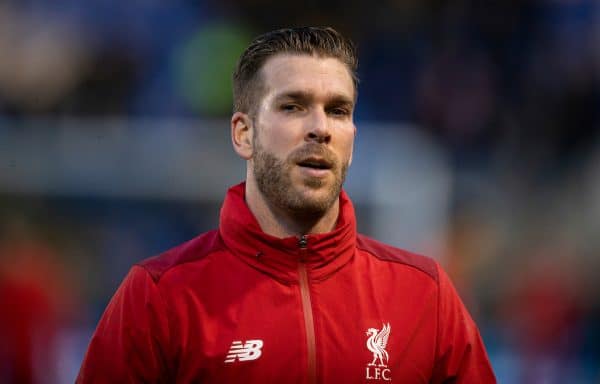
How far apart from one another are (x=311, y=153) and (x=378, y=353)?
1.63ft

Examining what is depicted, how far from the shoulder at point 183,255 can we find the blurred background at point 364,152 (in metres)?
2.53

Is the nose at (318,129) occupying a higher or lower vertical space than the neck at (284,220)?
higher

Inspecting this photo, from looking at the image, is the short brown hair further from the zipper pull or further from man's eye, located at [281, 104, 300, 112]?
the zipper pull

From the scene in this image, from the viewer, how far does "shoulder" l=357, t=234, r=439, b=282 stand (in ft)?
7.64

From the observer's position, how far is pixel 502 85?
220 inches

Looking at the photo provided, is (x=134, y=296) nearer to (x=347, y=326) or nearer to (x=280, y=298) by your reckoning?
(x=280, y=298)

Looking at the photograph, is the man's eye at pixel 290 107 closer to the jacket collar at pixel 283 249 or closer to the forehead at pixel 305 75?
the forehead at pixel 305 75

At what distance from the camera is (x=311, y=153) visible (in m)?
2.18

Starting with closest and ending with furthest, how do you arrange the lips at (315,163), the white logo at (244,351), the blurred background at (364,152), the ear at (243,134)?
1. the white logo at (244,351)
2. the lips at (315,163)
3. the ear at (243,134)
4. the blurred background at (364,152)

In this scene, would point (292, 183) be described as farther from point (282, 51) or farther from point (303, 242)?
point (282, 51)

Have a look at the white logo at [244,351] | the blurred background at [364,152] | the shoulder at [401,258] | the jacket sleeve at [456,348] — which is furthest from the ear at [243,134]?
the blurred background at [364,152]

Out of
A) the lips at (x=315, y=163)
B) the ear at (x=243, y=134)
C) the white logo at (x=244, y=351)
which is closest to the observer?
the white logo at (x=244, y=351)

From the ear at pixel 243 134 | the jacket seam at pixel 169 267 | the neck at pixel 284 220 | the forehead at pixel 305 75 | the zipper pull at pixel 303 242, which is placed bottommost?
the jacket seam at pixel 169 267

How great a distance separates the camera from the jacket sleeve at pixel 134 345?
2086mm
